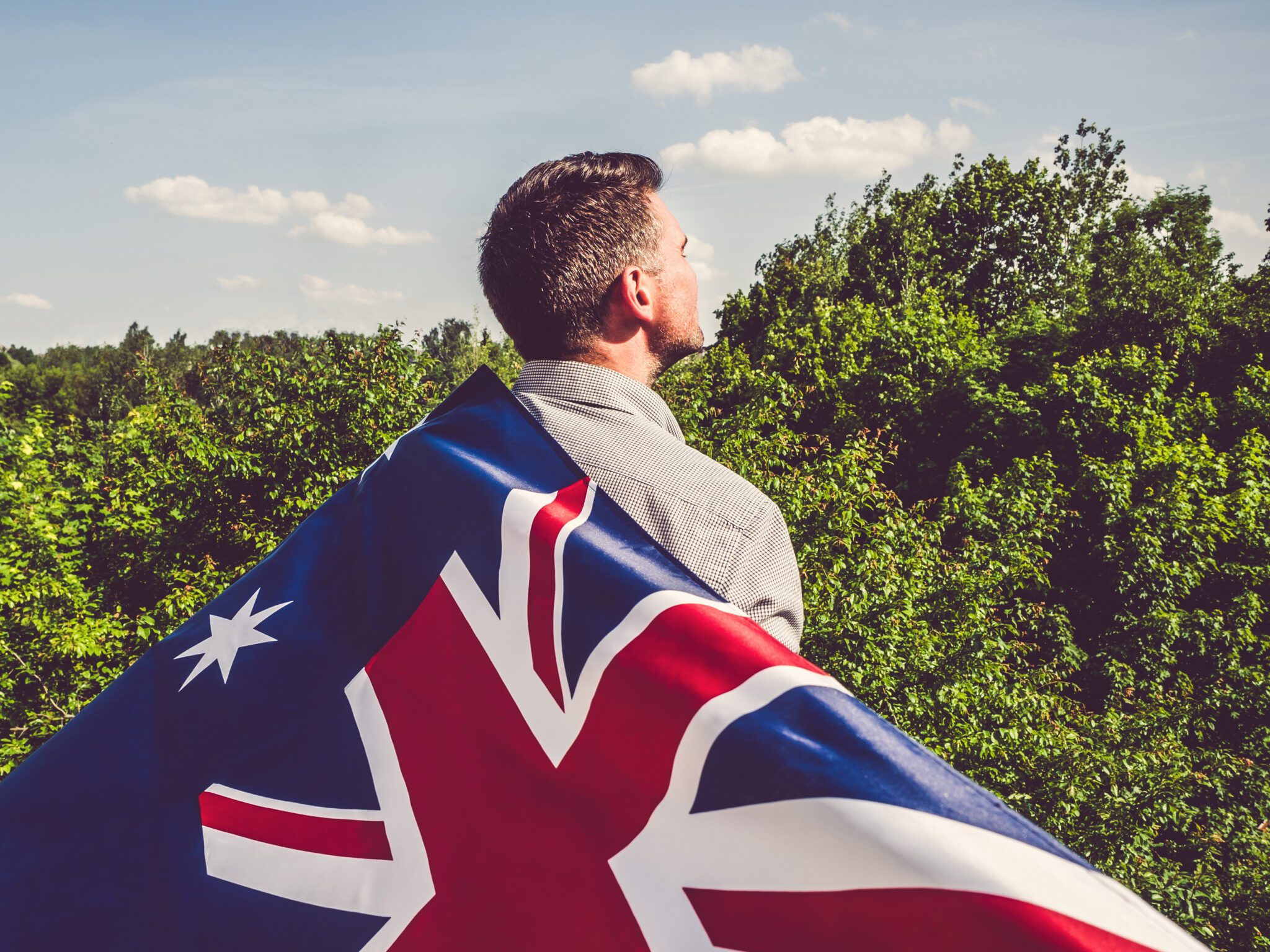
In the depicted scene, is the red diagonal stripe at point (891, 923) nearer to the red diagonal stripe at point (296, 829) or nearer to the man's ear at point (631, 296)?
the red diagonal stripe at point (296, 829)

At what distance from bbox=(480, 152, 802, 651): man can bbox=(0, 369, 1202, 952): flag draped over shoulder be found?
12cm

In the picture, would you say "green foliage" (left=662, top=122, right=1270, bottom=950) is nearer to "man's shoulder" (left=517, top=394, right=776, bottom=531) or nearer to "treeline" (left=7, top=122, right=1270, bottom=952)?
"treeline" (left=7, top=122, right=1270, bottom=952)

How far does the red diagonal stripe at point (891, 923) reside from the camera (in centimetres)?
99

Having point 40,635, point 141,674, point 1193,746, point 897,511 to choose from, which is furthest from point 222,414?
point 1193,746

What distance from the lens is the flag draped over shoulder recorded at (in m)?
1.11

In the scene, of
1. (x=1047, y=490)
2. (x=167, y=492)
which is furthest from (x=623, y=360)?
(x=167, y=492)

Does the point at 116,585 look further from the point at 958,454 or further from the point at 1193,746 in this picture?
the point at 958,454

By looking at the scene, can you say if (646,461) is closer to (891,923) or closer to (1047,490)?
(891,923)

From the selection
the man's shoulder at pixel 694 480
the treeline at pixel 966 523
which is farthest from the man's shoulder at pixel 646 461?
the treeline at pixel 966 523

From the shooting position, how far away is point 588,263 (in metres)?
2.03

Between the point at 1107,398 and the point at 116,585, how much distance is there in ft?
63.4

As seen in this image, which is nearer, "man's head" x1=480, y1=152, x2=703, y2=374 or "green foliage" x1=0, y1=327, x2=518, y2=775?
"man's head" x1=480, y1=152, x2=703, y2=374

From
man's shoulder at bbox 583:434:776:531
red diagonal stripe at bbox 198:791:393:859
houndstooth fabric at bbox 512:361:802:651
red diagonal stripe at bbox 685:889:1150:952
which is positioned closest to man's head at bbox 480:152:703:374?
houndstooth fabric at bbox 512:361:802:651

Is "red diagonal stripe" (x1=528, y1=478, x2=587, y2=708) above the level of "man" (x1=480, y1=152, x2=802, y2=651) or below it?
below
